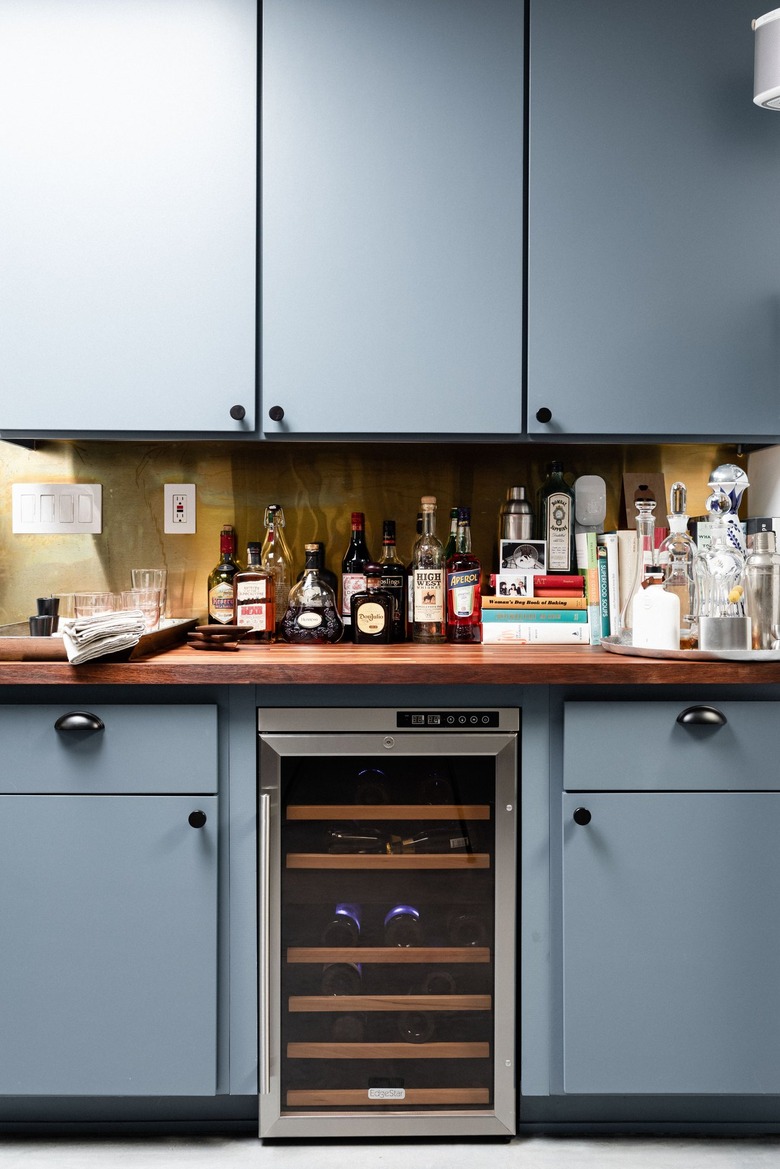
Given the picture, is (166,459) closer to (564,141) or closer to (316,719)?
(316,719)

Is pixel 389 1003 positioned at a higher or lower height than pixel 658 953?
lower

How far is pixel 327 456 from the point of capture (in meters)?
2.17

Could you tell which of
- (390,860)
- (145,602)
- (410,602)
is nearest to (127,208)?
(145,602)

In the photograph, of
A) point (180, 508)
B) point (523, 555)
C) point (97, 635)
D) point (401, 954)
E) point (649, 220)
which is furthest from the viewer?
point (180, 508)

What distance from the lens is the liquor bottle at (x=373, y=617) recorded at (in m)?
1.98

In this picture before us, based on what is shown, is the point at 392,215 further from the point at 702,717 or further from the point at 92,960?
the point at 92,960

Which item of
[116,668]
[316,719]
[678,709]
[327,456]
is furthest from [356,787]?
[327,456]

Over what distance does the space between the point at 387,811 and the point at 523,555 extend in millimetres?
743

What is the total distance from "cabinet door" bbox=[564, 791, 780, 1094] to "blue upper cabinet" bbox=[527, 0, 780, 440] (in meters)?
0.83

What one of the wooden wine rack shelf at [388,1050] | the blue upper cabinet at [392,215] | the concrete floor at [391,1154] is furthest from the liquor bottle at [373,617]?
the concrete floor at [391,1154]

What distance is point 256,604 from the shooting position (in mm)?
1995

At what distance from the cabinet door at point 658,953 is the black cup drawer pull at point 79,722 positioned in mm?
881

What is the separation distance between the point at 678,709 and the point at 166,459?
4.52 ft

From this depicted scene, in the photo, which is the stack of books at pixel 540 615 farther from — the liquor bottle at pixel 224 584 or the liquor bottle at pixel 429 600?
the liquor bottle at pixel 224 584
